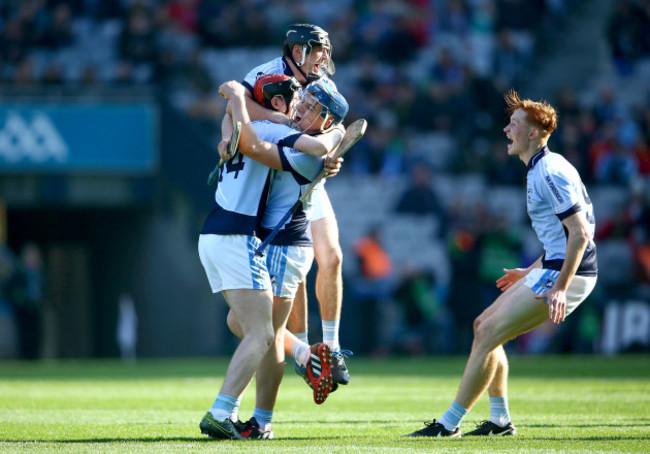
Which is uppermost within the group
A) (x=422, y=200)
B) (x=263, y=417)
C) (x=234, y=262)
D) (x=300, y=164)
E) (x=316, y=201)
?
(x=300, y=164)

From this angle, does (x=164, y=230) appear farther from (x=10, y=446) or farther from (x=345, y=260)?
(x=10, y=446)

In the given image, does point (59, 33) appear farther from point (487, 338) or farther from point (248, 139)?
point (487, 338)

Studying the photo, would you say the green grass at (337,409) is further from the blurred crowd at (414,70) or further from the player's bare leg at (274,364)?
the blurred crowd at (414,70)

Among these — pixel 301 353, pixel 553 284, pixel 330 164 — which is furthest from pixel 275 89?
pixel 553 284

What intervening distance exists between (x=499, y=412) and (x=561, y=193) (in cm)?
159

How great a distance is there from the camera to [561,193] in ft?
23.5

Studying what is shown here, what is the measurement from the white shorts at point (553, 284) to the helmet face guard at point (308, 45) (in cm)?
209

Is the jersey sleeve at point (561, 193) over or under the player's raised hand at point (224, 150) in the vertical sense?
under

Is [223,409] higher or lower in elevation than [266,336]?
lower

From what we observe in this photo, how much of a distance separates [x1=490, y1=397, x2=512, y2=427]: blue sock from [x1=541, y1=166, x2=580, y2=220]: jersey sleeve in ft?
4.51

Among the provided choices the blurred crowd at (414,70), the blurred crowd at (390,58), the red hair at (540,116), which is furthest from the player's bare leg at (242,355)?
the blurred crowd at (390,58)

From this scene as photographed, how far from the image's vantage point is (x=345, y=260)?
19891 millimetres

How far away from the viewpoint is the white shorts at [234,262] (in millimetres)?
6887

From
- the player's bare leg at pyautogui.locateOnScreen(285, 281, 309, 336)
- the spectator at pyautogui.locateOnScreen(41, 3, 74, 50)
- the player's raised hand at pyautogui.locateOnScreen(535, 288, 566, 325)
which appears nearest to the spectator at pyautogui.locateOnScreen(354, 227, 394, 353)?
the spectator at pyautogui.locateOnScreen(41, 3, 74, 50)
